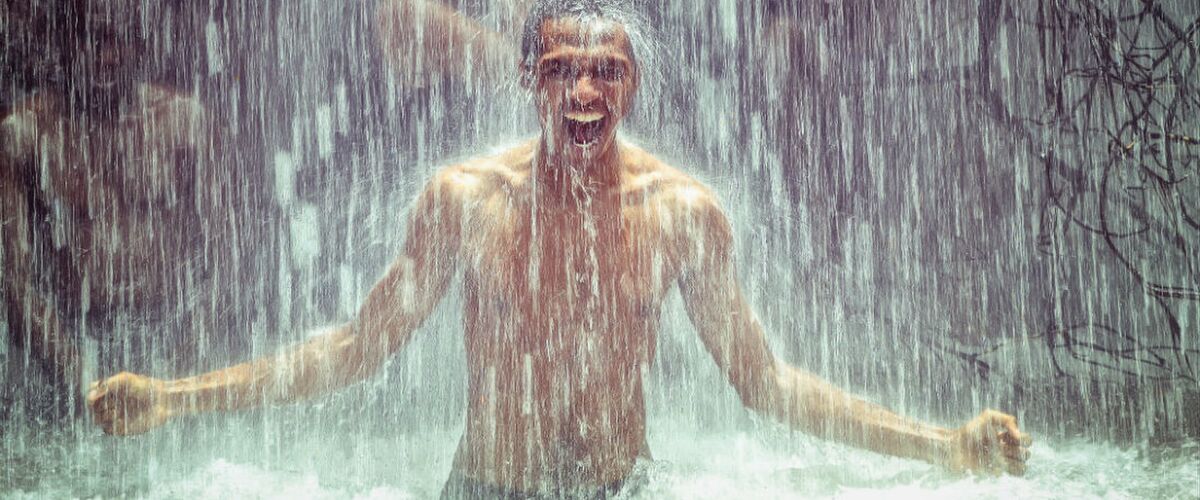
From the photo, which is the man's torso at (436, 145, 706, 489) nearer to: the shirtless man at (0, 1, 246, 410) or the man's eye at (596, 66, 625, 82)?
the man's eye at (596, 66, 625, 82)

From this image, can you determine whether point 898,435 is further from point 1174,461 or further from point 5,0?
point 5,0

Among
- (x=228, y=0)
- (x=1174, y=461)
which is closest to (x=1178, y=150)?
(x=1174, y=461)

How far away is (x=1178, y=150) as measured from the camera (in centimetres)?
430

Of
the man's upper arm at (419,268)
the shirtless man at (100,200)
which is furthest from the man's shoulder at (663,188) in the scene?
the shirtless man at (100,200)

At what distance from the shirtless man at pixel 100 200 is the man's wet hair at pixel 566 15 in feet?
10.4

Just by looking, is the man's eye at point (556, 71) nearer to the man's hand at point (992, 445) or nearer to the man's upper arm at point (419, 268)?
the man's upper arm at point (419, 268)

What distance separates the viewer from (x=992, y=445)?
1.92 m

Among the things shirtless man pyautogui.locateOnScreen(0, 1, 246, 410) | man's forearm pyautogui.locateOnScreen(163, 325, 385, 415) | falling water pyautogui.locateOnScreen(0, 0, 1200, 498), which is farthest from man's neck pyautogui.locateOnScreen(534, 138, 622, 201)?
shirtless man pyautogui.locateOnScreen(0, 1, 246, 410)

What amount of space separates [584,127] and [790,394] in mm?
890

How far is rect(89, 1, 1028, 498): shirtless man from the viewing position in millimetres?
2305

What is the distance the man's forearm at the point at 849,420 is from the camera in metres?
2.07

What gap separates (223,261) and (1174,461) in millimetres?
5043

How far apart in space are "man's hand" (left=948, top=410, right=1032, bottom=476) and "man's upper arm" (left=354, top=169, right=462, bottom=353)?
1375 mm

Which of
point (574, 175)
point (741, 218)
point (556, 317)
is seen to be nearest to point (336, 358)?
point (556, 317)
